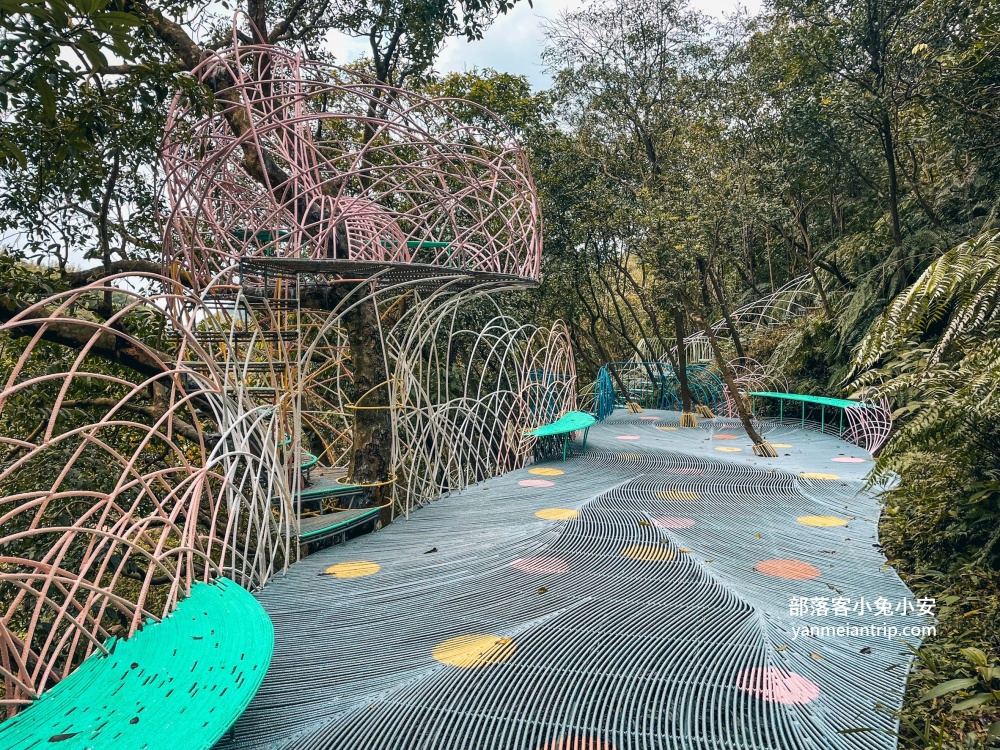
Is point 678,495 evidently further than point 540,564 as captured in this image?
Yes

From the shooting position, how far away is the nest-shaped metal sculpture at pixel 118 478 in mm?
2191

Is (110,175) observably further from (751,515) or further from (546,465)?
(751,515)

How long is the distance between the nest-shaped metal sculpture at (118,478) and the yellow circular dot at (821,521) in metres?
3.54

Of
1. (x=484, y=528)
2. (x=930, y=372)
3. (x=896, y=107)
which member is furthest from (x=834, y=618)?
(x=896, y=107)

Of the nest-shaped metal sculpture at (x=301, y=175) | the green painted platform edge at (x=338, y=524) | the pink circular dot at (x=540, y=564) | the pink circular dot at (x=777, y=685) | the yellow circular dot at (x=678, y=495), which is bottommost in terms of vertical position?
the pink circular dot at (x=777, y=685)

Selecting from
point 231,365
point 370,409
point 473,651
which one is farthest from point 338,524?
point 473,651

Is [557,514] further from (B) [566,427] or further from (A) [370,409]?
(B) [566,427]

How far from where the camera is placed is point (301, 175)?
3846 millimetres

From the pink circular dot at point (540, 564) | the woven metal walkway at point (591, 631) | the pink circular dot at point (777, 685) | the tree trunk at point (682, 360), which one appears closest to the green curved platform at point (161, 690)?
the woven metal walkway at point (591, 631)

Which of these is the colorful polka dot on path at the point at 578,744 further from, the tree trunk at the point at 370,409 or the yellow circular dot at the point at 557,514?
the tree trunk at the point at 370,409

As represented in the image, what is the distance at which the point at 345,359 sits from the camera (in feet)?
21.4

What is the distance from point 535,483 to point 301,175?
11.1ft

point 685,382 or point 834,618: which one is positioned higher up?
point 685,382

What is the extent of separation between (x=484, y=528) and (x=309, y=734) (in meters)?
2.36
